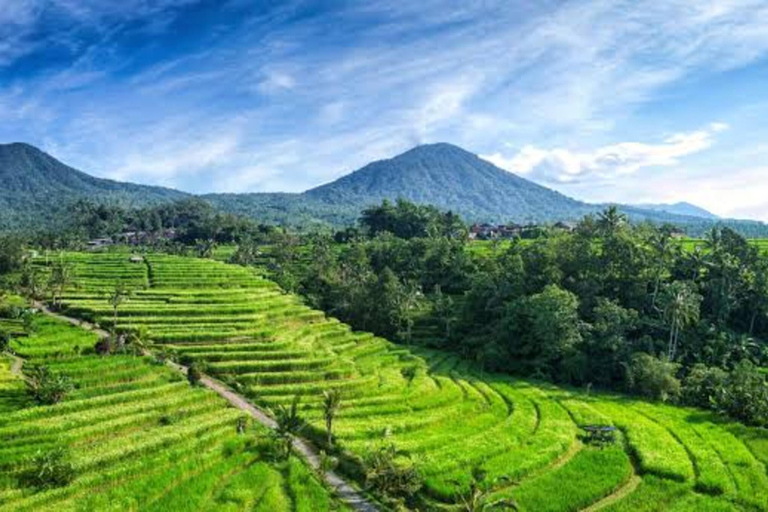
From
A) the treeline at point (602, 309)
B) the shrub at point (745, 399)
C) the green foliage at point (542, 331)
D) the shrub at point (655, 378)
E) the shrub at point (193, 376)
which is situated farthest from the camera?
the green foliage at point (542, 331)

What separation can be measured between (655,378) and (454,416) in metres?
23.5

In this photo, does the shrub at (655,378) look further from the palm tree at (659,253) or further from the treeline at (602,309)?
the palm tree at (659,253)

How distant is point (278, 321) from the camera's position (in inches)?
2781

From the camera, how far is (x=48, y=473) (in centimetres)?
3111

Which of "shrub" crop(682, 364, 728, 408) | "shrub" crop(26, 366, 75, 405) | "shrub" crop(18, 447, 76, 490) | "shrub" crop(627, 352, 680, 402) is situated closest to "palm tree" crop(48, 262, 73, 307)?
"shrub" crop(26, 366, 75, 405)

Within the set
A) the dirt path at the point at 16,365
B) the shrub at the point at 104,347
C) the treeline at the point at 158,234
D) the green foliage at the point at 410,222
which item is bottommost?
the dirt path at the point at 16,365

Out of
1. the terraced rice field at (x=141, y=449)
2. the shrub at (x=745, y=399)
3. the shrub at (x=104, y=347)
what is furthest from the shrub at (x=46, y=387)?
the shrub at (x=745, y=399)

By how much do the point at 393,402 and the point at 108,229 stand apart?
167m

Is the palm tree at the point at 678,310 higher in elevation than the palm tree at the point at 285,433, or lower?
higher

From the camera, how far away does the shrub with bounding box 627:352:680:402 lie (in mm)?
58156

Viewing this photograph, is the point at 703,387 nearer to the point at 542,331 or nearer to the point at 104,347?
the point at 542,331

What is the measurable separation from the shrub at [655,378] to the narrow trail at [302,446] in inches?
1406

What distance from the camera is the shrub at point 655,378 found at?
191 ft

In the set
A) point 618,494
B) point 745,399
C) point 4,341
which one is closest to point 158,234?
point 4,341
